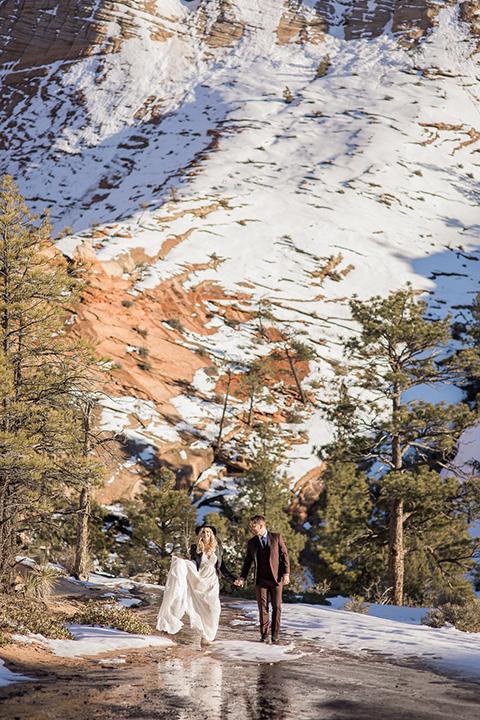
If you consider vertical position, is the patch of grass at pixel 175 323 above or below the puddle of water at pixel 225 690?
above

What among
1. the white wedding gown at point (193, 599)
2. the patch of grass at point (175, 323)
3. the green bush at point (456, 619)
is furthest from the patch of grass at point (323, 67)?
the white wedding gown at point (193, 599)

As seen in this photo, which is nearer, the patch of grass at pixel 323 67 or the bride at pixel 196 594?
the bride at pixel 196 594

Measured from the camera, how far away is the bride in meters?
7.95

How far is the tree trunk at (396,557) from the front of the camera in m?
16.9

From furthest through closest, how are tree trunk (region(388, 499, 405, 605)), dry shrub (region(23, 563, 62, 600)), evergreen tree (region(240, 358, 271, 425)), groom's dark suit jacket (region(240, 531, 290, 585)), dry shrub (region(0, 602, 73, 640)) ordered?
evergreen tree (region(240, 358, 271, 425)) < tree trunk (region(388, 499, 405, 605)) < dry shrub (region(23, 563, 62, 600)) < groom's dark suit jacket (region(240, 531, 290, 585)) < dry shrub (region(0, 602, 73, 640))

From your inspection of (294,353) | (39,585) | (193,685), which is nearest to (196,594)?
(193,685)

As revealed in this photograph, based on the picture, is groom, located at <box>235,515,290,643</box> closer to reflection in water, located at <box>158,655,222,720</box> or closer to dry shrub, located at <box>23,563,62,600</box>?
reflection in water, located at <box>158,655,222,720</box>

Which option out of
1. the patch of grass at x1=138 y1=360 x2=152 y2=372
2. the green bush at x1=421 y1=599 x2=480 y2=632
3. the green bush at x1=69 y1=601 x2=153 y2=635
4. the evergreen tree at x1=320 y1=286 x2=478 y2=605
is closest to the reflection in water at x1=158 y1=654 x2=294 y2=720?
the green bush at x1=69 y1=601 x2=153 y2=635

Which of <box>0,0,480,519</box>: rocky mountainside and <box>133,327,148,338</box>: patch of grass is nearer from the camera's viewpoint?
<box>0,0,480,519</box>: rocky mountainside

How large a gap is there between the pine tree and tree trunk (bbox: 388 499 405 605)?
10.3 m

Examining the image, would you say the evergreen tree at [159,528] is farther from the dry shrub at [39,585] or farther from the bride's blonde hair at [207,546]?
the bride's blonde hair at [207,546]

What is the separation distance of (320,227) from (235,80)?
4030cm

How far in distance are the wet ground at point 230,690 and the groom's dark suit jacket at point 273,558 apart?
39.1 inches

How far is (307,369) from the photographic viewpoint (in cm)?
4028
